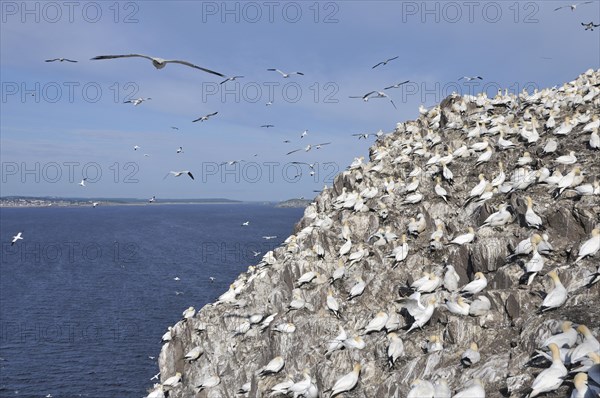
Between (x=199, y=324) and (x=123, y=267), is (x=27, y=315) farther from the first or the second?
(x=199, y=324)

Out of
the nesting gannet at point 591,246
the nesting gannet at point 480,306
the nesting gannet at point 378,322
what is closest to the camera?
the nesting gannet at point 591,246

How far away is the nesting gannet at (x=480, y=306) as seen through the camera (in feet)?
54.0

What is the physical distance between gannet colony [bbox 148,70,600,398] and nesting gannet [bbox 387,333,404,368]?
4 centimetres

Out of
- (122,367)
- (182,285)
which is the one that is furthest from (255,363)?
(182,285)

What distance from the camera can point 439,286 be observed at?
19.9 m

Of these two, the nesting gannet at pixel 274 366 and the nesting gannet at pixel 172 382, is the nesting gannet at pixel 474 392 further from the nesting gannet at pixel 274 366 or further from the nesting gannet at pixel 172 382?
the nesting gannet at pixel 172 382

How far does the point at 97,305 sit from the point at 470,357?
6125 centimetres

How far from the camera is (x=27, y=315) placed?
201 feet

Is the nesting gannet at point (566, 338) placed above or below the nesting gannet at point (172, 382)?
above

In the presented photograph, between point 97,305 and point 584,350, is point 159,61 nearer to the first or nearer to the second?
point 584,350

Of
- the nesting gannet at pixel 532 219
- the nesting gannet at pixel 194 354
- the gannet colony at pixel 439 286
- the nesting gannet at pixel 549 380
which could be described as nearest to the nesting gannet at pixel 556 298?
the gannet colony at pixel 439 286

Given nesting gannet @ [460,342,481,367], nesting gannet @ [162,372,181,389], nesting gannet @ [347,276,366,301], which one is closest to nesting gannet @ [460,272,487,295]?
nesting gannet @ [460,342,481,367]

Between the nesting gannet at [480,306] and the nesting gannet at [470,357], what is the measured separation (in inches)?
85.0

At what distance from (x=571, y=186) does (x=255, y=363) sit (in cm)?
1591
